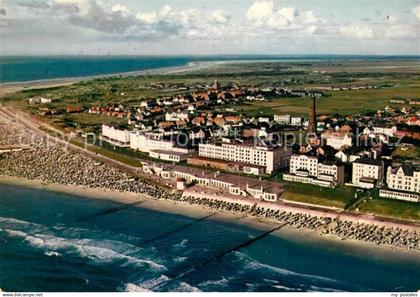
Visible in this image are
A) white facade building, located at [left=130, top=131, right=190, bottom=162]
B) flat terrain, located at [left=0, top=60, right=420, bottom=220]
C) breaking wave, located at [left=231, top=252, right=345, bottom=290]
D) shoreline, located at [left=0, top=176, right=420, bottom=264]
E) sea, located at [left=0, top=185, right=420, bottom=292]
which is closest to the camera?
sea, located at [left=0, top=185, right=420, bottom=292]

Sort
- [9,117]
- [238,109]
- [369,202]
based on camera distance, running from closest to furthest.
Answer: [369,202]
[9,117]
[238,109]

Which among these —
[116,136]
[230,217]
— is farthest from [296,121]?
[230,217]

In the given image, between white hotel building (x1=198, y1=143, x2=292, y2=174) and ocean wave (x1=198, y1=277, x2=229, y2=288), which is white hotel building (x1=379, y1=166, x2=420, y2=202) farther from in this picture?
ocean wave (x1=198, y1=277, x2=229, y2=288)

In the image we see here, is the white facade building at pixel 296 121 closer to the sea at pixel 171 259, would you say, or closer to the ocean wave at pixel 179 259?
the sea at pixel 171 259

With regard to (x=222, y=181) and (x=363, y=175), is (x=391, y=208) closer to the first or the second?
(x=363, y=175)

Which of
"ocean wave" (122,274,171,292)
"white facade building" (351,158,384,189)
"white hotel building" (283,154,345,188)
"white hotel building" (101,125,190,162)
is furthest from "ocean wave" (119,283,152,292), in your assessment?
"white hotel building" (101,125,190,162)

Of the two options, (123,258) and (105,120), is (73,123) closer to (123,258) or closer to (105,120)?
(105,120)

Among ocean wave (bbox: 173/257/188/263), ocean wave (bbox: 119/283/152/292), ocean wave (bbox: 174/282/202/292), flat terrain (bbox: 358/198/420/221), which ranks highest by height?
flat terrain (bbox: 358/198/420/221)

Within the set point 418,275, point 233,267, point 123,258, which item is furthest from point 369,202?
point 123,258
